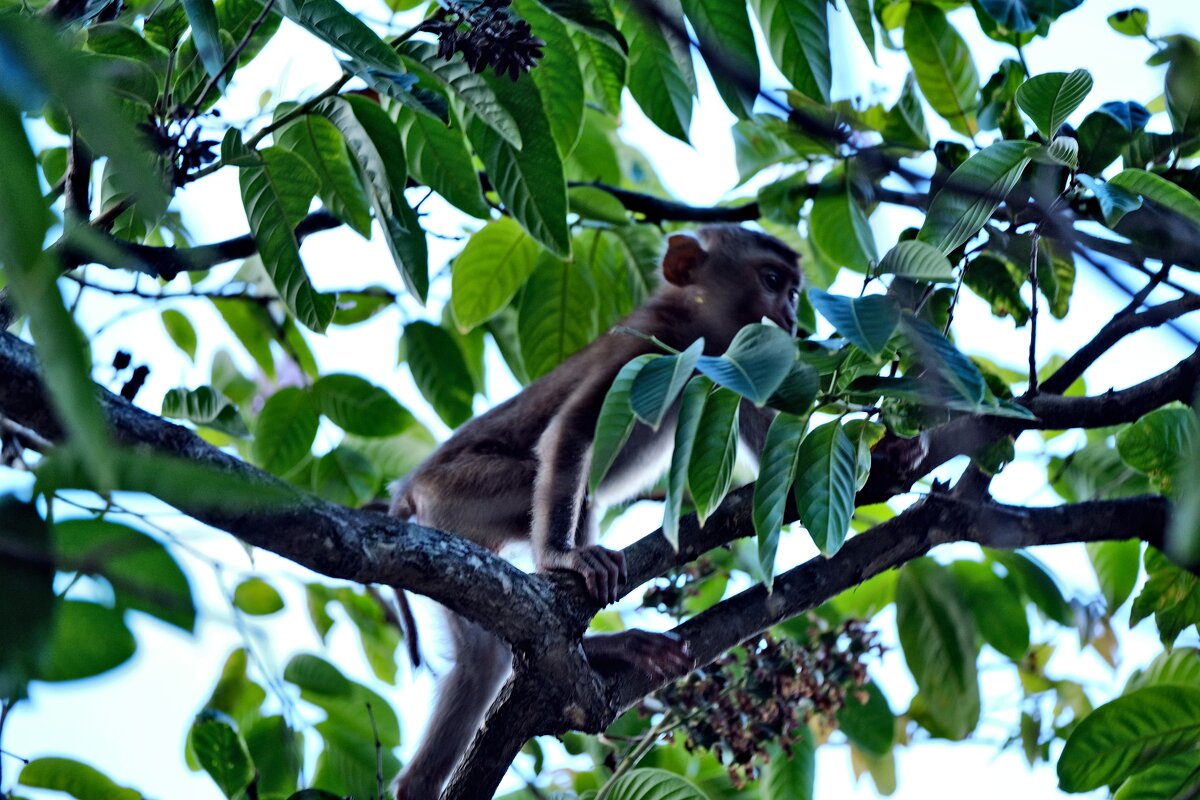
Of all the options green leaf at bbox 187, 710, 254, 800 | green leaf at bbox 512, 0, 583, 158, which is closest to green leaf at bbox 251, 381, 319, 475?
green leaf at bbox 187, 710, 254, 800

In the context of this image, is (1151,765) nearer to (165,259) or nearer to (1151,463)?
(1151,463)

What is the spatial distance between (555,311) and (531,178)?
54.2 inches

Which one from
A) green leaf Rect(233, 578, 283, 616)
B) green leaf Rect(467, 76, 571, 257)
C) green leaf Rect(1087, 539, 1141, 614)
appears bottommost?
green leaf Rect(1087, 539, 1141, 614)

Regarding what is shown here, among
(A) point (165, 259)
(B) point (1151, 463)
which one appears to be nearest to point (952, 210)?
(B) point (1151, 463)

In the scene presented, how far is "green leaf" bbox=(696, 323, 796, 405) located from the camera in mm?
1881

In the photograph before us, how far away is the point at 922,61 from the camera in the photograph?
4.07m

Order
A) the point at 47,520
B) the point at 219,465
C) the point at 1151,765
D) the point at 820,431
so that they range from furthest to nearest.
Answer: the point at 1151,765
the point at 820,431
the point at 219,465
the point at 47,520

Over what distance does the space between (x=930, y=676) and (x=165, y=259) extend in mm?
2983

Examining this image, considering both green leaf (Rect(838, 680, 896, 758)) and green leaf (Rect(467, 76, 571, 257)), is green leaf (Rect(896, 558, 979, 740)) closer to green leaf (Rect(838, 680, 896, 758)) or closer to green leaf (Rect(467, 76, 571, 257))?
green leaf (Rect(838, 680, 896, 758))

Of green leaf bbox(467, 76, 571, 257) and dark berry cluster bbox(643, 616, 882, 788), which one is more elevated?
green leaf bbox(467, 76, 571, 257)

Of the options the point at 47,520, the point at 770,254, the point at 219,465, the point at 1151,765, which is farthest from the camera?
the point at 770,254

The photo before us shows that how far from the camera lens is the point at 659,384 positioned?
206 centimetres

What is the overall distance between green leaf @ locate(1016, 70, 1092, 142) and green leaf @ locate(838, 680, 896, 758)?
2.33 meters

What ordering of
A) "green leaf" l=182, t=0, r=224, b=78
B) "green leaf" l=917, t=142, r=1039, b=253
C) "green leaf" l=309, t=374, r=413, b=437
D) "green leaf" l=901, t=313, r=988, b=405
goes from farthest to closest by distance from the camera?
"green leaf" l=309, t=374, r=413, b=437
"green leaf" l=917, t=142, r=1039, b=253
"green leaf" l=182, t=0, r=224, b=78
"green leaf" l=901, t=313, r=988, b=405
